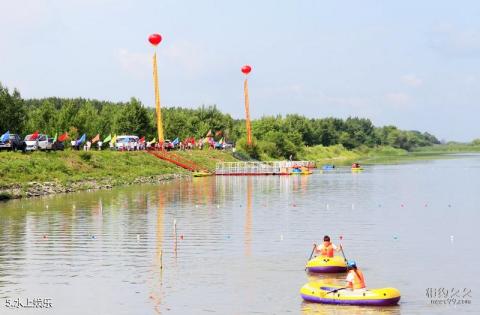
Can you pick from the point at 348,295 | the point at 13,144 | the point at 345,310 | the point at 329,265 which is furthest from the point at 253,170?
the point at 345,310

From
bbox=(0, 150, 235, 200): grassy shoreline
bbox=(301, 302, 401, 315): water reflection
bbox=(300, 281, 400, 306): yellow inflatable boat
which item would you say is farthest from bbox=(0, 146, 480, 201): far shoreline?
bbox=(301, 302, 401, 315): water reflection

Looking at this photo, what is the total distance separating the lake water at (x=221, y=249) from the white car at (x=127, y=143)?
4248 centimetres

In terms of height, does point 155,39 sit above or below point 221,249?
above

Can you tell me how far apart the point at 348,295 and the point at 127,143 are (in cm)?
10188

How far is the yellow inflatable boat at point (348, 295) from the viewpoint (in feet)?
107

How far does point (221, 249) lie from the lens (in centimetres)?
4803

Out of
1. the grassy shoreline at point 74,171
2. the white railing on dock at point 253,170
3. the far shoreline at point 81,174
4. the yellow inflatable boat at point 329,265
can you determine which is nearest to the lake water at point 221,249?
the yellow inflatable boat at point 329,265

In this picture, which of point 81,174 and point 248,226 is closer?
point 248,226

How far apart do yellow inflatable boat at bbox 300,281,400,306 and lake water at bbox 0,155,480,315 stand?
40 cm

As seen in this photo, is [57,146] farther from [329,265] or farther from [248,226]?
[329,265]

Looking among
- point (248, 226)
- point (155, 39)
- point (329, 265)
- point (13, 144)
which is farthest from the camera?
point (155, 39)

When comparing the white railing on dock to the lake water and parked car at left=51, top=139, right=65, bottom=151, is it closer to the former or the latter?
parked car at left=51, top=139, right=65, bottom=151

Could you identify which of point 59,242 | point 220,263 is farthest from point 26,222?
point 220,263

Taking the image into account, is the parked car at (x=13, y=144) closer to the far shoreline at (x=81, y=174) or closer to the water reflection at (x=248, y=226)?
the far shoreline at (x=81, y=174)
